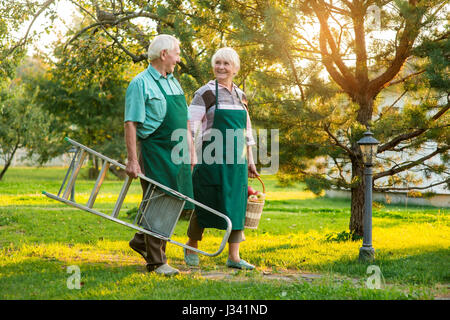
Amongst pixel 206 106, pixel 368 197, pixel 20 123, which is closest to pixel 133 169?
pixel 206 106

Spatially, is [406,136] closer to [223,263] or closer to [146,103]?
[223,263]

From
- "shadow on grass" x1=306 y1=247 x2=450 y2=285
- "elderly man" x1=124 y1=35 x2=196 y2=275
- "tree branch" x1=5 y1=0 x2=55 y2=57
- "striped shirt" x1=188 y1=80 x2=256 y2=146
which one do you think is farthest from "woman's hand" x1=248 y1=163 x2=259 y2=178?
"tree branch" x1=5 y1=0 x2=55 y2=57

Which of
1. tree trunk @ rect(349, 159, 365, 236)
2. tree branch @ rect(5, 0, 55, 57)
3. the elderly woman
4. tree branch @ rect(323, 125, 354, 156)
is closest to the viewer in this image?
the elderly woman

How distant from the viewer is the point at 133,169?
3871mm

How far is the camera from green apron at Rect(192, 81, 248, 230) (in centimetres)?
450

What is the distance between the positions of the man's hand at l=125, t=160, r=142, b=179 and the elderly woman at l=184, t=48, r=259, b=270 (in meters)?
0.74

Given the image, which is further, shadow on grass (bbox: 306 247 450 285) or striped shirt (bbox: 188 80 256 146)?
striped shirt (bbox: 188 80 256 146)

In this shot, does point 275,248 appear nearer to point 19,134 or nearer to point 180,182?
point 180,182

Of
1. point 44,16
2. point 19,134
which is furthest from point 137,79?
point 19,134

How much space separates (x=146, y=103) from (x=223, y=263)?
5.97 ft

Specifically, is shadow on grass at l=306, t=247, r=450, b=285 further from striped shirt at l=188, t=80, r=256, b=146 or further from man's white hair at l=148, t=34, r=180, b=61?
man's white hair at l=148, t=34, r=180, b=61

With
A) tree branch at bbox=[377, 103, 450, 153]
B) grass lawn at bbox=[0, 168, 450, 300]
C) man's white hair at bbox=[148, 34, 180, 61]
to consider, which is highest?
man's white hair at bbox=[148, 34, 180, 61]

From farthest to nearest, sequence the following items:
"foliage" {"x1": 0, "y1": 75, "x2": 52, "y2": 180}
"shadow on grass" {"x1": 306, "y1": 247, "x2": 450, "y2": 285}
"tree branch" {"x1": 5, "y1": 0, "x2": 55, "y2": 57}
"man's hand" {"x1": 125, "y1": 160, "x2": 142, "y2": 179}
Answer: "foliage" {"x1": 0, "y1": 75, "x2": 52, "y2": 180}, "tree branch" {"x1": 5, "y1": 0, "x2": 55, "y2": 57}, "shadow on grass" {"x1": 306, "y1": 247, "x2": 450, "y2": 285}, "man's hand" {"x1": 125, "y1": 160, "x2": 142, "y2": 179}

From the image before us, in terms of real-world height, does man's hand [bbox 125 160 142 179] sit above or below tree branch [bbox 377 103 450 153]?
below
